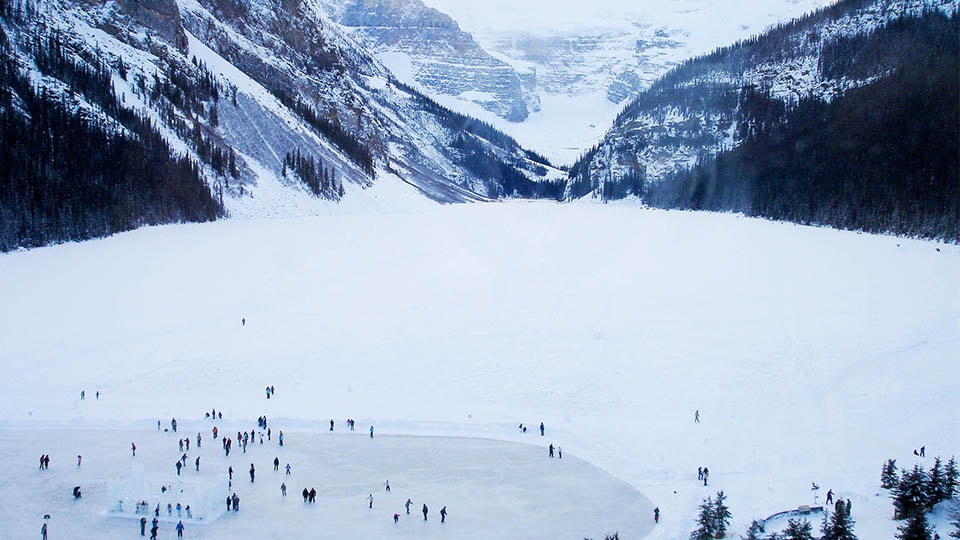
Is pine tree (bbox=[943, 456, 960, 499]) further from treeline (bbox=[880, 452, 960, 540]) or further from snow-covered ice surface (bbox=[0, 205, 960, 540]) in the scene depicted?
snow-covered ice surface (bbox=[0, 205, 960, 540])

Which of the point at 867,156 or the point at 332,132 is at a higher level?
the point at 332,132

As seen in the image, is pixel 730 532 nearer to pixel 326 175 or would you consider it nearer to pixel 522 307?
pixel 522 307

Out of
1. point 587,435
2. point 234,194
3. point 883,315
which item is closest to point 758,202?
point 234,194

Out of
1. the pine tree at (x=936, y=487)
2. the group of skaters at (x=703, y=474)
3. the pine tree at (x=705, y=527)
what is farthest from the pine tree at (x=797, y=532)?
the group of skaters at (x=703, y=474)

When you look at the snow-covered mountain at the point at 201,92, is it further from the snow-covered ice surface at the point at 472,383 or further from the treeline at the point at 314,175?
the snow-covered ice surface at the point at 472,383

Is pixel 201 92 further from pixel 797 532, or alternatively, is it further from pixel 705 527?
pixel 797 532

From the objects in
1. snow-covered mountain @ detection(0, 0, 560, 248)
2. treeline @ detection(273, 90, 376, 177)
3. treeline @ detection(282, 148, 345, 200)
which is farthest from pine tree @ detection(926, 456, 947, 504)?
treeline @ detection(273, 90, 376, 177)

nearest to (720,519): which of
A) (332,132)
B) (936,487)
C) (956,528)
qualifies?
(956,528)
